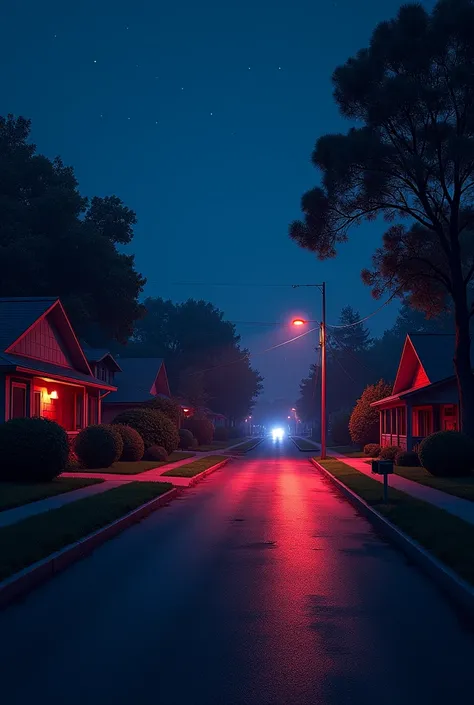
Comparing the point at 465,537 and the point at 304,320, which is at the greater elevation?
the point at 304,320

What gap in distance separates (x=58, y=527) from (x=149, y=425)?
982 inches

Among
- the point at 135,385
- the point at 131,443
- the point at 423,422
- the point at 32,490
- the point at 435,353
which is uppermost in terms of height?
the point at 435,353

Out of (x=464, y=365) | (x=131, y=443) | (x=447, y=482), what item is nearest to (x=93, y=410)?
(x=131, y=443)

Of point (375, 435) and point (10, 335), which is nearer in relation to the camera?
point (10, 335)

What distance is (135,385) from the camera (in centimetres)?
5703

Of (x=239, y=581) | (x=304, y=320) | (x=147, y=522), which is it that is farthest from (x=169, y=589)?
(x=304, y=320)

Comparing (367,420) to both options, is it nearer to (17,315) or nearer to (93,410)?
(93,410)

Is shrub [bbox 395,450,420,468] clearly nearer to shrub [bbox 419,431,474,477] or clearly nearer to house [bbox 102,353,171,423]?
shrub [bbox 419,431,474,477]

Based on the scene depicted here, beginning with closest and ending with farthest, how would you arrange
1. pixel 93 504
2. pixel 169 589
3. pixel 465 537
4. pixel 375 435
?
pixel 169 589
pixel 465 537
pixel 93 504
pixel 375 435

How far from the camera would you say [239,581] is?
8.78m

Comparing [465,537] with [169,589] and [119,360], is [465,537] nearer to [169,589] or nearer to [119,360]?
[169,589]

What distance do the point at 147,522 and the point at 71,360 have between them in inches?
800

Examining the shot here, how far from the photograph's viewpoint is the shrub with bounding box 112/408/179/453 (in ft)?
119

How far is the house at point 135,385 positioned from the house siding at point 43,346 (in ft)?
67.3
